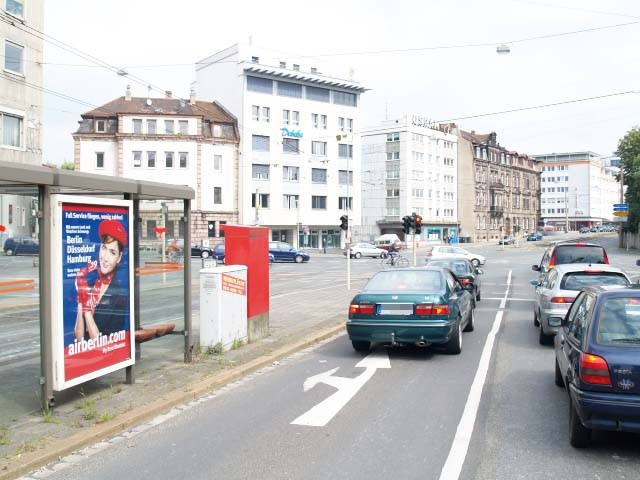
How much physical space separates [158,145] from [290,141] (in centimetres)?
1473

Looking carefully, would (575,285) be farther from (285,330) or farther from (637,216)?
(637,216)

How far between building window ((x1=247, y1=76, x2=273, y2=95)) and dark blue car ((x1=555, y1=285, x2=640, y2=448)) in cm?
6161

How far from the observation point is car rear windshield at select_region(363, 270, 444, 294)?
10414mm

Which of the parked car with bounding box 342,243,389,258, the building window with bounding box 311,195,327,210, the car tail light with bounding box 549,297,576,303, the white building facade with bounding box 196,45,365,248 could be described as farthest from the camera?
the building window with bounding box 311,195,327,210

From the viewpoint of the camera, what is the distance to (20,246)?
6.51 meters

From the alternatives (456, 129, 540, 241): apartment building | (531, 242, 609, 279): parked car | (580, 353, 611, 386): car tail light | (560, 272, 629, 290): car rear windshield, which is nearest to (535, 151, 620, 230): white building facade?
(456, 129, 540, 241): apartment building

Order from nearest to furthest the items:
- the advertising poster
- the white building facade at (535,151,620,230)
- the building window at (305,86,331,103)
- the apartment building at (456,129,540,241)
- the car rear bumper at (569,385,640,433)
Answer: the car rear bumper at (569,385,640,433)
the advertising poster
the building window at (305,86,331,103)
the apartment building at (456,129,540,241)
the white building facade at (535,151,620,230)

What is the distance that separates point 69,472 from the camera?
17.2 ft

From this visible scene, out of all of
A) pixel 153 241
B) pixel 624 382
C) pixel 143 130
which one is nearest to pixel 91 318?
pixel 153 241

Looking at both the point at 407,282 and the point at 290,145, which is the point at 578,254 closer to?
the point at 407,282

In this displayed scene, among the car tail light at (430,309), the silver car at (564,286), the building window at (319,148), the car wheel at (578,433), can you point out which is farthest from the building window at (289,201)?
the car wheel at (578,433)

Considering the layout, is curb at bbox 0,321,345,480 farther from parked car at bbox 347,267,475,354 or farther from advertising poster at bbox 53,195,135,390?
parked car at bbox 347,267,475,354

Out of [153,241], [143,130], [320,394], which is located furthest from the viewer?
[143,130]

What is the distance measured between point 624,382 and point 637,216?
6779 centimetres
